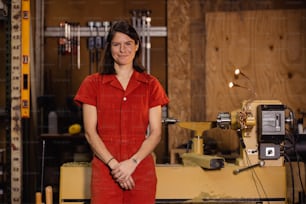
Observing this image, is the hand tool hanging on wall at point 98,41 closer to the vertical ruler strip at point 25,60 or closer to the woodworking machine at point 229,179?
the vertical ruler strip at point 25,60

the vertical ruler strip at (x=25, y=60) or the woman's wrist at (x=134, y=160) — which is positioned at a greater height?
the vertical ruler strip at (x=25, y=60)

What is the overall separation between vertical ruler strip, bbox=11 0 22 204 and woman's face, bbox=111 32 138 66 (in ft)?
4.25

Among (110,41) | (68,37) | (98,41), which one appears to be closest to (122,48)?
(110,41)

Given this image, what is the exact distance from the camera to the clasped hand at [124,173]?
2010 millimetres

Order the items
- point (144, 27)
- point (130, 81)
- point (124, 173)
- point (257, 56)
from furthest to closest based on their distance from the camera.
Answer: point (144, 27) → point (257, 56) → point (130, 81) → point (124, 173)

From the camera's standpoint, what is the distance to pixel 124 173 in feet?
6.59

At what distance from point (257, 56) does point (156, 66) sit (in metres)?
0.76

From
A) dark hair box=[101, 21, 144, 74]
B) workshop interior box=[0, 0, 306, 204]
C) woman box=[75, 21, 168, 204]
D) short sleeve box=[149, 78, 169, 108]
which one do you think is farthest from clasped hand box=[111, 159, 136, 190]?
workshop interior box=[0, 0, 306, 204]

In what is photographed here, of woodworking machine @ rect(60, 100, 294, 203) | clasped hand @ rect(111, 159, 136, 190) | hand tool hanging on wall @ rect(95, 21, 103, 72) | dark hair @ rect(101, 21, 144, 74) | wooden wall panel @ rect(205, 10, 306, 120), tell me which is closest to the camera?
clasped hand @ rect(111, 159, 136, 190)

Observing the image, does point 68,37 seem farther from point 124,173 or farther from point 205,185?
point 124,173

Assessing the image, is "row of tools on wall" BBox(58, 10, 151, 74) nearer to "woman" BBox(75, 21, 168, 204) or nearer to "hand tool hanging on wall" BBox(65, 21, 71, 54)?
"hand tool hanging on wall" BBox(65, 21, 71, 54)

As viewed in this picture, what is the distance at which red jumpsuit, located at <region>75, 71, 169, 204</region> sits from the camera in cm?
205

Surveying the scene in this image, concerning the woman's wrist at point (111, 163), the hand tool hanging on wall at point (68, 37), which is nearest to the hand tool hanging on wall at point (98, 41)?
the hand tool hanging on wall at point (68, 37)

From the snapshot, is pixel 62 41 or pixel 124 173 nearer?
pixel 124 173
